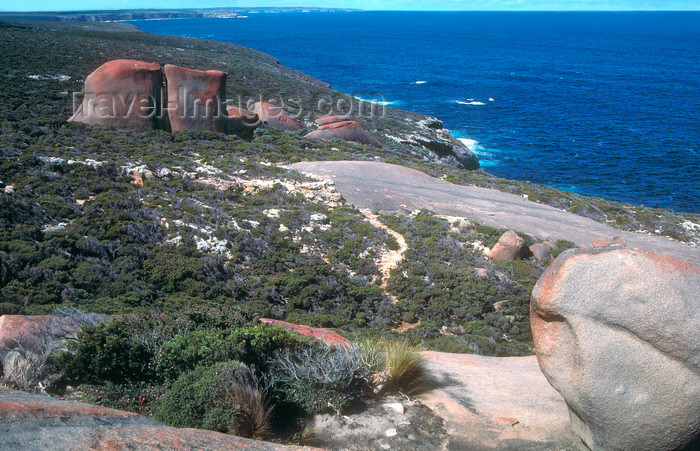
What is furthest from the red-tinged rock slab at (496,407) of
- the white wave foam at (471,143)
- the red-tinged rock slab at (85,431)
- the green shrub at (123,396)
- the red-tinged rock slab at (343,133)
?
the white wave foam at (471,143)

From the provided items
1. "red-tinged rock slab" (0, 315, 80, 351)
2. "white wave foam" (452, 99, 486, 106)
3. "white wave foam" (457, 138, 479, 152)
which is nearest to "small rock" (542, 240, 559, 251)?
"red-tinged rock slab" (0, 315, 80, 351)

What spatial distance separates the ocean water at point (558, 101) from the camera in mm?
39219

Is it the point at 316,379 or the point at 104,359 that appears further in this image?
the point at 316,379

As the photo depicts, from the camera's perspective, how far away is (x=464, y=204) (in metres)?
17.5

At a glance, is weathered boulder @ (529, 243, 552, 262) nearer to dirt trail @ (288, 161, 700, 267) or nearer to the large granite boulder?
dirt trail @ (288, 161, 700, 267)

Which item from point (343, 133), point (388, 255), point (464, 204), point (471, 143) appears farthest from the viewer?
point (471, 143)

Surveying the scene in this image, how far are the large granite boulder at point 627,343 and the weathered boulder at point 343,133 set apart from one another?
22.7 m

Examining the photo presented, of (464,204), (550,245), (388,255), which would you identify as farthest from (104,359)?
(464,204)

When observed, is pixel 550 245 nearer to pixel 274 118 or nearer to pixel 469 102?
pixel 274 118

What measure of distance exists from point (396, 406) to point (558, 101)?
68187 mm

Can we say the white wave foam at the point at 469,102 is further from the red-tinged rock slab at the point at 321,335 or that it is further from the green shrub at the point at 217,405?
the green shrub at the point at 217,405

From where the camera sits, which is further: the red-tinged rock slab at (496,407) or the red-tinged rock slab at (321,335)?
the red-tinged rock slab at (321,335)

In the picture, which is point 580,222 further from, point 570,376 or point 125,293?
point 125,293

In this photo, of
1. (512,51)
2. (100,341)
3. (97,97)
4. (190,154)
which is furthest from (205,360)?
(512,51)
